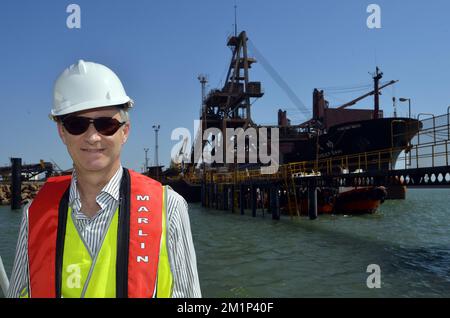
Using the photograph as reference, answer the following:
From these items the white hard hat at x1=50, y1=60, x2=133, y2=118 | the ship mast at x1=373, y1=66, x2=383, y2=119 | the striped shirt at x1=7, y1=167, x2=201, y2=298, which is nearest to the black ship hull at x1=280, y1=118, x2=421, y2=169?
the ship mast at x1=373, y1=66, x2=383, y2=119

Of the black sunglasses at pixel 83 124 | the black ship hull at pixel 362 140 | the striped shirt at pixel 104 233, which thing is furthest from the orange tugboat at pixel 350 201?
the black sunglasses at pixel 83 124

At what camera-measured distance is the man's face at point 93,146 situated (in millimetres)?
2146

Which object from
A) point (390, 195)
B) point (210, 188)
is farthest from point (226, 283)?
point (390, 195)

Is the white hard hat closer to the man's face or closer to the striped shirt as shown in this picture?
the man's face

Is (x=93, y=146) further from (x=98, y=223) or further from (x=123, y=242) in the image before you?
(x=123, y=242)

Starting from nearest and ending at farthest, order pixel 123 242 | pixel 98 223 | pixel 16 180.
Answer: pixel 123 242 → pixel 98 223 → pixel 16 180

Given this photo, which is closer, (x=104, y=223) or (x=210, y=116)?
(x=104, y=223)

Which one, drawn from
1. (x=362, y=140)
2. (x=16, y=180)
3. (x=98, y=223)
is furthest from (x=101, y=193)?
(x=16, y=180)

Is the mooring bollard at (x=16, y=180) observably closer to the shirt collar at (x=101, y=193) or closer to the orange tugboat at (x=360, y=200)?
the orange tugboat at (x=360, y=200)

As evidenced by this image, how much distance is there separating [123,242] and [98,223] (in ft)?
0.72

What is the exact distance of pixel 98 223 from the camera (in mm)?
2141
